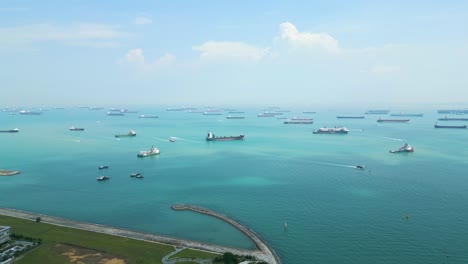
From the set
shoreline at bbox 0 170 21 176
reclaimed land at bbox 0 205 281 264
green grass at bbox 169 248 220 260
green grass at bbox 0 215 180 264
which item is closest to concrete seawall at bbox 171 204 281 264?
reclaimed land at bbox 0 205 281 264

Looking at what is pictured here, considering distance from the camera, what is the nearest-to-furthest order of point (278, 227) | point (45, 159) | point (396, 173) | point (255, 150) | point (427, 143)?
point (278, 227), point (396, 173), point (45, 159), point (255, 150), point (427, 143)

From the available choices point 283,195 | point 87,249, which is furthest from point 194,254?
point 283,195

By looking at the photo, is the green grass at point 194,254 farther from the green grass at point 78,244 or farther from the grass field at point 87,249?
the green grass at point 78,244

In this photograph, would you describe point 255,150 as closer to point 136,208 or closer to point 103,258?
point 136,208

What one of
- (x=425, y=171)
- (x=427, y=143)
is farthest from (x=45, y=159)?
(x=427, y=143)

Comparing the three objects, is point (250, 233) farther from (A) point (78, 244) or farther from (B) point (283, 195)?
(A) point (78, 244)

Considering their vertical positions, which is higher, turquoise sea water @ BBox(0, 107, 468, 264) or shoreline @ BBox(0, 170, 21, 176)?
turquoise sea water @ BBox(0, 107, 468, 264)

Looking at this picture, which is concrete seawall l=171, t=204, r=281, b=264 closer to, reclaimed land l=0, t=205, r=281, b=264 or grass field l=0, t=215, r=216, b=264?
reclaimed land l=0, t=205, r=281, b=264
